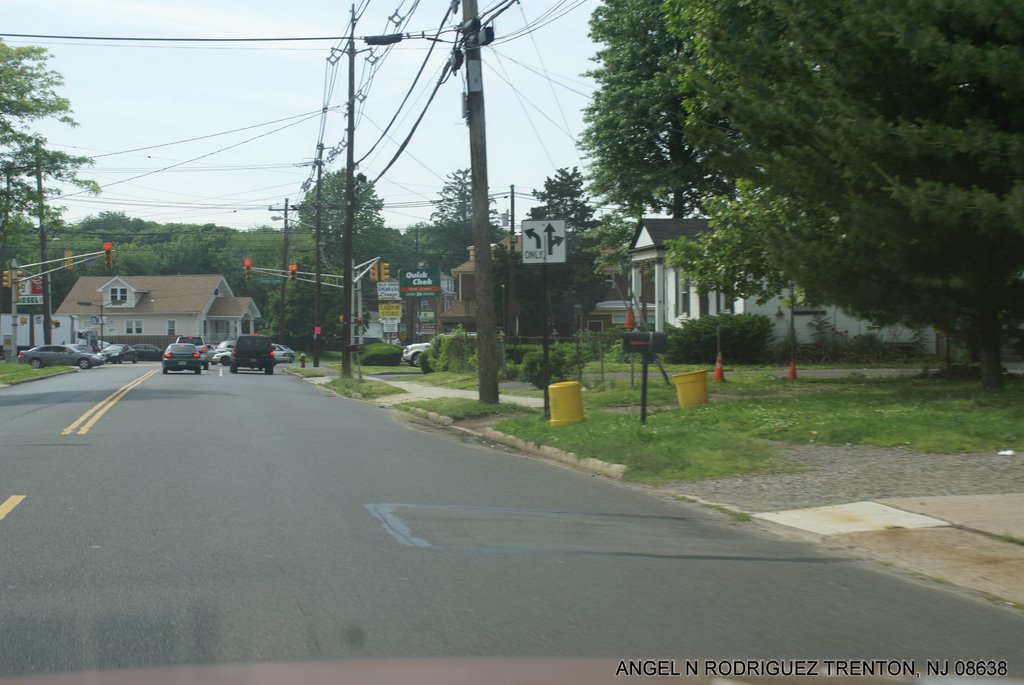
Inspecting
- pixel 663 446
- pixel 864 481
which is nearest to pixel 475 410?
pixel 663 446

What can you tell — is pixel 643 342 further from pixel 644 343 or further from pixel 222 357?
pixel 222 357

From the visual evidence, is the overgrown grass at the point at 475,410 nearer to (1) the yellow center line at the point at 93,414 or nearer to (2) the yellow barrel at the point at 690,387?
(2) the yellow barrel at the point at 690,387

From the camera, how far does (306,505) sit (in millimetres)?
10336

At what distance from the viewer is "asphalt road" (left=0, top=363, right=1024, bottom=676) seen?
19.0 ft

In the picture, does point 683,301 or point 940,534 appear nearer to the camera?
point 940,534

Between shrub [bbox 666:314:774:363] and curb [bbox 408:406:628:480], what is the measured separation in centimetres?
1690

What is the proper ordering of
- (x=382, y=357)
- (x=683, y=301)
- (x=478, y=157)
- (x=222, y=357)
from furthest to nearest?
(x=222, y=357)
(x=382, y=357)
(x=683, y=301)
(x=478, y=157)

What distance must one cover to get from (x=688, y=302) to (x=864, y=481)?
31286mm

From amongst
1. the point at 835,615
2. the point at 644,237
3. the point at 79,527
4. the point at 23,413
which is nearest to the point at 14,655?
the point at 79,527

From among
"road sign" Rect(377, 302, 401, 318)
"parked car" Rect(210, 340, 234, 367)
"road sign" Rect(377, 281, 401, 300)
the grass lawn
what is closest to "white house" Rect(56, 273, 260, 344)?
"parked car" Rect(210, 340, 234, 367)

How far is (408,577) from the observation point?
733 centimetres

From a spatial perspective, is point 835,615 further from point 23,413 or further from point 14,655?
point 23,413

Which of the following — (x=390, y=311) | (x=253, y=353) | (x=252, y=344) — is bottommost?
(x=253, y=353)

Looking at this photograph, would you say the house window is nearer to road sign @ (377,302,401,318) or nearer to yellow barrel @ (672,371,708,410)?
road sign @ (377,302,401,318)
